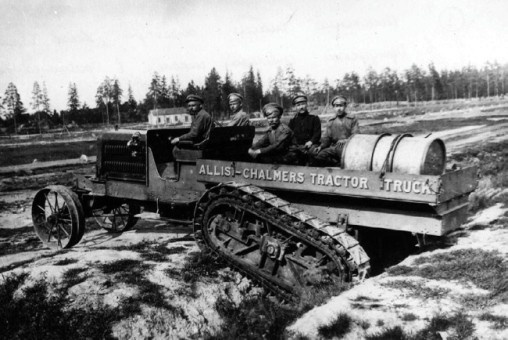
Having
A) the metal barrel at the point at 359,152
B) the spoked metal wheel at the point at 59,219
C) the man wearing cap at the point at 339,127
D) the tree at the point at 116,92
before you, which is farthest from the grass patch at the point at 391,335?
the tree at the point at 116,92

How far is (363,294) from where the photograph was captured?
5164 millimetres

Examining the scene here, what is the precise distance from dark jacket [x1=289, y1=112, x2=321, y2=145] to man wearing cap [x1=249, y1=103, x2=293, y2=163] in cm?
153

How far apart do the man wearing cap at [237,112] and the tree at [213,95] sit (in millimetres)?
63880

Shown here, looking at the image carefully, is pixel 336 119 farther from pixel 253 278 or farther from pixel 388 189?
pixel 253 278

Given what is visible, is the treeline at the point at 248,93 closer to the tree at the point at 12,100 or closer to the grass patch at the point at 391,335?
the tree at the point at 12,100

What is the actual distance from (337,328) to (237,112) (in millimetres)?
5767

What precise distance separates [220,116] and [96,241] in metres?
71.1

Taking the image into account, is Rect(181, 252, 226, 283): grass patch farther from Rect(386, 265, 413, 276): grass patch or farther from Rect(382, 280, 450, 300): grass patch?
Rect(382, 280, 450, 300): grass patch

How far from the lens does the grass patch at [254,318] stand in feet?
16.5

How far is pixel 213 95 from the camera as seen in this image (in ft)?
247

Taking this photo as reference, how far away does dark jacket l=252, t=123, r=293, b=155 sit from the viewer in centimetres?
683

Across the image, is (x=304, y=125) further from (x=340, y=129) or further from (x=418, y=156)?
(x=418, y=156)

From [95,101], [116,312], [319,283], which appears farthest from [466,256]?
[95,101]

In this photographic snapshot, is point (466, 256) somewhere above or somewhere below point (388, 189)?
below
